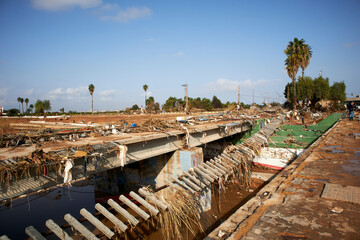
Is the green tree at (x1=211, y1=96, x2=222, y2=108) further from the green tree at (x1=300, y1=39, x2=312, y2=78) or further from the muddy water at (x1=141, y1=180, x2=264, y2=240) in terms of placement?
the muddy water at (x1=141, y1=180, x2=264, y2=240)

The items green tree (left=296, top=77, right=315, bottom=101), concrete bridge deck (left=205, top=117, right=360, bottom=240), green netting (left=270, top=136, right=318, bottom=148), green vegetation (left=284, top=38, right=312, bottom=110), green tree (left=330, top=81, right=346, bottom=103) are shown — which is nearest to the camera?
concrete bridge deck (left=205, top=117, right=360, bottom=240)

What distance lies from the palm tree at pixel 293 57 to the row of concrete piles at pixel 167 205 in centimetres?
2638

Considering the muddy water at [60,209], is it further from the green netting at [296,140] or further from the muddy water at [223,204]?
the green netting at [296,140]

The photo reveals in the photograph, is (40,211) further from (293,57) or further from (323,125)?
(293,57)

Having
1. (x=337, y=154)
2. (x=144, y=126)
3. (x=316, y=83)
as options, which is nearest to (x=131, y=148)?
(x=144, y=126)

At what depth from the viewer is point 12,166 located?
5785mm

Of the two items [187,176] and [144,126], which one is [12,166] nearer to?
[187,176]

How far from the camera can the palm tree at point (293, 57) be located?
3674 centimetres

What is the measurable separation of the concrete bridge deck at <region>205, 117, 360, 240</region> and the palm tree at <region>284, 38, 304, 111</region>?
32.3 metres

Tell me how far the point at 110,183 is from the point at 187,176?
8428mm

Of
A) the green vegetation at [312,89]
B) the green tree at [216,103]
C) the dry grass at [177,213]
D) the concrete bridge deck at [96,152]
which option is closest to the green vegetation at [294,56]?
the green vegetation at [312,89]

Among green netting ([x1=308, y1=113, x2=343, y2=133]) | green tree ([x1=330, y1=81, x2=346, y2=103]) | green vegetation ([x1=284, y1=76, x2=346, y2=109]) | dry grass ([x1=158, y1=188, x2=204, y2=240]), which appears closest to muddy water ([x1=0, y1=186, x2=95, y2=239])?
dry grass ([x1=158, y1=188, x2=204, y2=240])

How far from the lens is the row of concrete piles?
5.54m

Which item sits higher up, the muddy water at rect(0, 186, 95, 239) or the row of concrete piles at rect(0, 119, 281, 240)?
the row of concrete piles at rect(0, 119, 281, 240)
